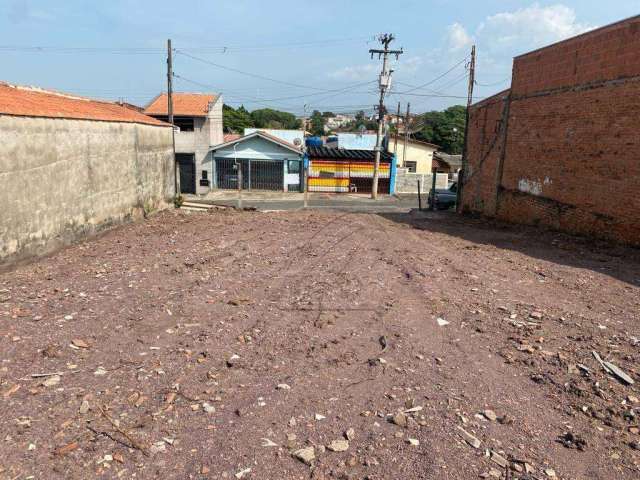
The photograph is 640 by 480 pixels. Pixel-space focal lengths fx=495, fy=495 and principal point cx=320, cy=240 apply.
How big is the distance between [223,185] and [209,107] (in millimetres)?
5817

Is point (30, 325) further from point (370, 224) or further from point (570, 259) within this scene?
point (370, 224)

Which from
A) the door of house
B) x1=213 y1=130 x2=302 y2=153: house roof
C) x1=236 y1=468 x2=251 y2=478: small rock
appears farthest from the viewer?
the door of house

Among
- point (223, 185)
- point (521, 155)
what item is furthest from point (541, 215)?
point (223, 185)

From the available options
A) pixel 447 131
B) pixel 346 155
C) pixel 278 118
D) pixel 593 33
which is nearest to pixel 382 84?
pixel 346 155

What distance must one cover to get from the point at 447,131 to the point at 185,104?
46544 mm

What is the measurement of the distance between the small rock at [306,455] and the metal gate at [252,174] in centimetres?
3462

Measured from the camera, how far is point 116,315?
6191 millimetres

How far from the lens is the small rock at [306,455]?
3.41m

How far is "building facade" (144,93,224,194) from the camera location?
36.3 metres

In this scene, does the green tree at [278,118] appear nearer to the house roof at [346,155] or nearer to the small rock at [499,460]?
the house roof at [346,155]

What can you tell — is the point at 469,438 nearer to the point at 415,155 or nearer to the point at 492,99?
the point at 492,99

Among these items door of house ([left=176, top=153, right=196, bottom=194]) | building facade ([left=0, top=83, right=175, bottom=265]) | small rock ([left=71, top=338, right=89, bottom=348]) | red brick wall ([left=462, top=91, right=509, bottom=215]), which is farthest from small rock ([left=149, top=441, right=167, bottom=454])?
door of house ([left=176, top=153, right=196, bottom=194])

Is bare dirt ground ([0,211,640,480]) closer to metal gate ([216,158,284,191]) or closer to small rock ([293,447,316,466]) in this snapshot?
small rock ([293,447,316,466])

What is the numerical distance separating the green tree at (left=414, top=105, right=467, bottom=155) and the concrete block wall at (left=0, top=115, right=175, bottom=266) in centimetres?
6135
